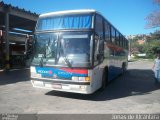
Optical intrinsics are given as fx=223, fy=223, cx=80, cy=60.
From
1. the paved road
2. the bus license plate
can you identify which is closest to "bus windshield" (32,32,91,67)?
the bus license plate

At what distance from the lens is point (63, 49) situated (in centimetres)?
813

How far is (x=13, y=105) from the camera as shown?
7336mm

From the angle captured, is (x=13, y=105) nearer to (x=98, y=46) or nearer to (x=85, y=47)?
(x=85, y=47)

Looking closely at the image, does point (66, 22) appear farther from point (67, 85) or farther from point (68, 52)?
point (67, 85)

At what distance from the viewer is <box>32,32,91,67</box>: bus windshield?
7.87 m

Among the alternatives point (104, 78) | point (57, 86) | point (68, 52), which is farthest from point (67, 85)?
point (104, 78)

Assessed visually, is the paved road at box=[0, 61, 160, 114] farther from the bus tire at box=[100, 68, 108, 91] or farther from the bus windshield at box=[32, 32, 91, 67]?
the bus windshield at box=[32, 32, 91, 67]

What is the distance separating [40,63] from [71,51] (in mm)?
1317

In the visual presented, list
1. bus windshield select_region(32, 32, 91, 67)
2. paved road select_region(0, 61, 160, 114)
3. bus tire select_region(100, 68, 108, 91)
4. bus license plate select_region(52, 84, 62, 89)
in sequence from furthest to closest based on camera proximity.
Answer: bus tire select_region(100, 68, 108, 91) < bus license plate select_region(52, 84, 62, 89) < bus windshield select_region(32, 32, 91, 67) < paved road select_region(0, 61, 160, 114)

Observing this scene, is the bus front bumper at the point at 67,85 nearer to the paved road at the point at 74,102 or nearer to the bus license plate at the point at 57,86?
the bus license plate at the point at 57,86

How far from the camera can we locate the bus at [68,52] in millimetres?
7875

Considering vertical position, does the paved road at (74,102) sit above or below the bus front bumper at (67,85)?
below

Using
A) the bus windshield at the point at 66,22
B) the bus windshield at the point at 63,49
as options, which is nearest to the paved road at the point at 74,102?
the bus windshield at the point at 63,49

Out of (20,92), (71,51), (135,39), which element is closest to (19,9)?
(20,92)
